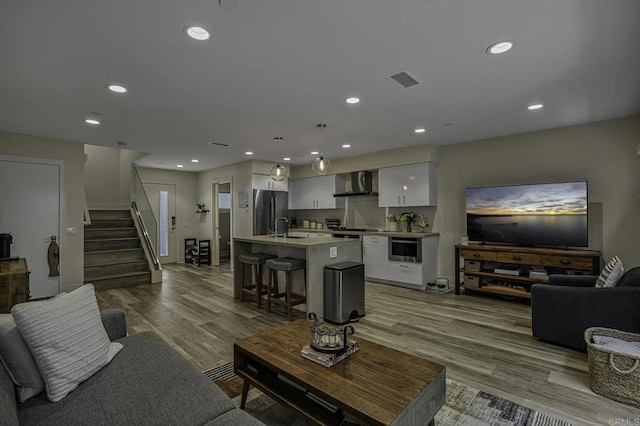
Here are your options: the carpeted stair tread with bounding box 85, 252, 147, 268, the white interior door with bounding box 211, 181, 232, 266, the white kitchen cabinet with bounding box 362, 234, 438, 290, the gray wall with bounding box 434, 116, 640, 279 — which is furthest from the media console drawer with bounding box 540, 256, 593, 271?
the carpeted stair tread with bounding box 85, 252, 147, 268

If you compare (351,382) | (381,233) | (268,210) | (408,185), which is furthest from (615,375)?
(268,210)

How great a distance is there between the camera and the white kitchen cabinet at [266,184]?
7250 mm

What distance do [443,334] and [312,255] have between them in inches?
68.7

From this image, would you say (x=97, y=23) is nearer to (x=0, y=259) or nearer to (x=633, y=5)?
(x=633, y=5)

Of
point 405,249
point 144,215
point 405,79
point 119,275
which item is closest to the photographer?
point 405,79

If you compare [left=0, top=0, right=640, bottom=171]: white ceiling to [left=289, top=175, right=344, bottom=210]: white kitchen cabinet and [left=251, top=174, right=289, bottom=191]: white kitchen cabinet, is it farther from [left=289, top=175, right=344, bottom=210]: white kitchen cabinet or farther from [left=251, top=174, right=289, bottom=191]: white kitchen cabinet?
[left=289, top=175, right=344, bottom=210]: white kitchen cabinet

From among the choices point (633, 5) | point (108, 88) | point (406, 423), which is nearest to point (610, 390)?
point (406, 423)

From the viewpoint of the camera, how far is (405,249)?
18.8 feet

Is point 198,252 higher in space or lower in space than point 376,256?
lower

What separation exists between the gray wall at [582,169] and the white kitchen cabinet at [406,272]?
2.28ft

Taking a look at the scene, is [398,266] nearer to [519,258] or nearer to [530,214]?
[519,258]

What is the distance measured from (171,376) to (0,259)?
3904 mm

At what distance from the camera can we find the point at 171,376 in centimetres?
170

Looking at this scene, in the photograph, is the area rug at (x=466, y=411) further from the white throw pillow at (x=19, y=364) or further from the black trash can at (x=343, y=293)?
the black trash can at (x=343, y=293)
